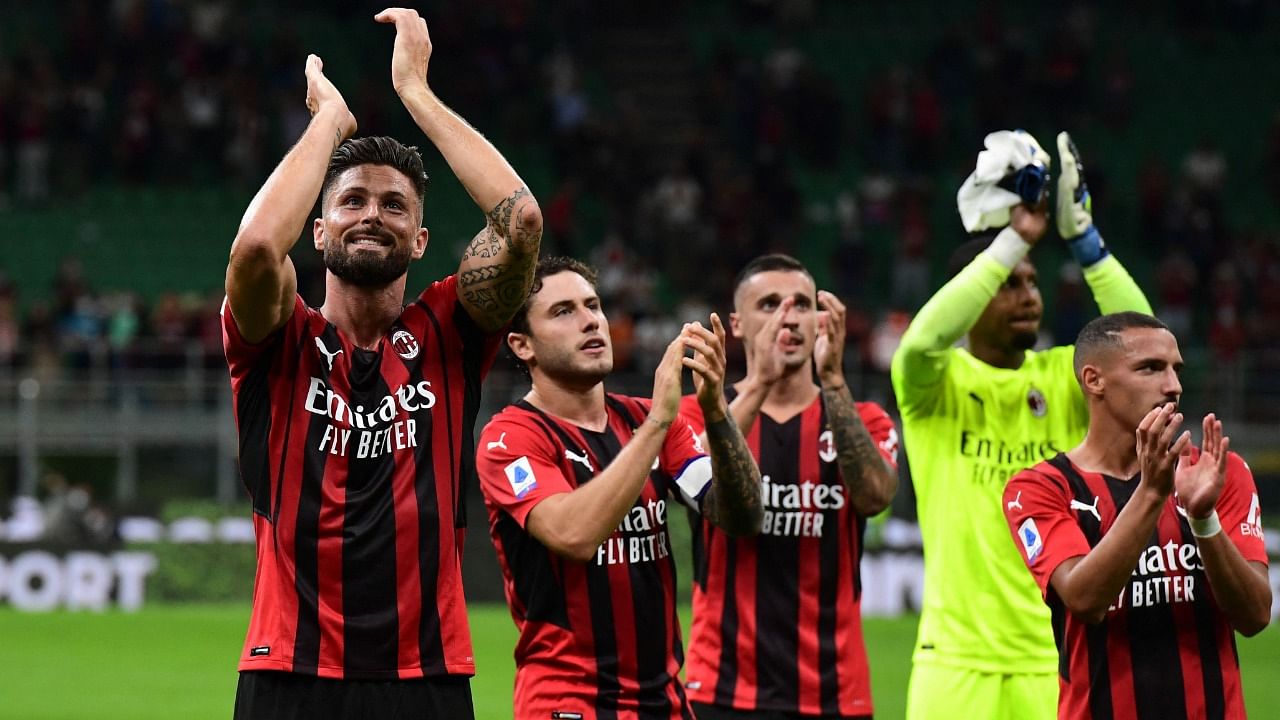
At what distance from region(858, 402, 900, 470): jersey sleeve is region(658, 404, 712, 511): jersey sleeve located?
3.90 ft

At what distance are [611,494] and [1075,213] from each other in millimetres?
2458

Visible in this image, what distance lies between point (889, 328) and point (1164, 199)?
24.1ft

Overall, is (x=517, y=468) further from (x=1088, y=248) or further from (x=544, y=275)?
(x=1088, y=248)

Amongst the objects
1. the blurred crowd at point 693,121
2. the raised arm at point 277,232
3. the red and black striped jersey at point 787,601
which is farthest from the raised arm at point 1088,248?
the blurred crowd at point 693,121

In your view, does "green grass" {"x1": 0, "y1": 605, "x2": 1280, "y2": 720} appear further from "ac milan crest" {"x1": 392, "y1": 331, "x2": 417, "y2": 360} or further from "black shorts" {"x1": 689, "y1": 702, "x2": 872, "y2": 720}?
"ac milan crest" {"x1": 392, "y1": 331, "x2": 417, "y2": 360}

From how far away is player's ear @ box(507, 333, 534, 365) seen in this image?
5562 mm

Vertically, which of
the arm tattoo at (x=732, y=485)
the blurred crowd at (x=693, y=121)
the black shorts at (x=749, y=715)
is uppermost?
→ the blurred crowd at (x=693, y=121)

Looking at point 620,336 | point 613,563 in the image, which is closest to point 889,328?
point 620,336

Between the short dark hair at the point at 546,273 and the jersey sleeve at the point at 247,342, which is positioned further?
the short dark hair at the point at 546,273

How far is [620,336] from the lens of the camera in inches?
A: 792

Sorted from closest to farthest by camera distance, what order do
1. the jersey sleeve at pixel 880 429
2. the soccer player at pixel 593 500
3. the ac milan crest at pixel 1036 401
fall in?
the soccer player at pixel 593 500, the ac milan crest at pixel 1036 401, the jersey sleeve at pixel 880 429

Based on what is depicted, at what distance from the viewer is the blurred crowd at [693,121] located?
79.7 ft

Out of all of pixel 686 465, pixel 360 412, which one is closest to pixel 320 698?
pixel 360 412

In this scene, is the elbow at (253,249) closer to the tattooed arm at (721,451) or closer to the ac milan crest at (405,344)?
the ac milan crest at (405,344)
